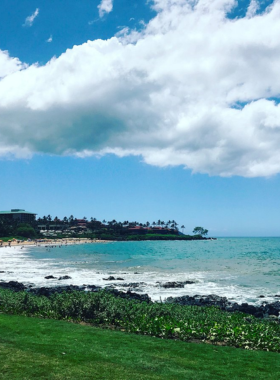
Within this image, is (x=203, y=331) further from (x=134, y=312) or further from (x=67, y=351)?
(x=67, y=351)

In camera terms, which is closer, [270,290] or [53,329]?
[53,329]

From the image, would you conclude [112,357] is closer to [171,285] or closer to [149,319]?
[149,319]

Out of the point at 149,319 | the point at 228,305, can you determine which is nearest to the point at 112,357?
the point at 149,319

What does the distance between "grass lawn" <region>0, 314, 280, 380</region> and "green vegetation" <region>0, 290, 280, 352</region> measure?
4.12 feet

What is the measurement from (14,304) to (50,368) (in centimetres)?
958

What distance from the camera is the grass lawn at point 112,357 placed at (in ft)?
24.9

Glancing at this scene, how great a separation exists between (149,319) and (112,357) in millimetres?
5416

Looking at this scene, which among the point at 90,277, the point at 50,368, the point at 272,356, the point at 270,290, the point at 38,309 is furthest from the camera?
the point at 90,277

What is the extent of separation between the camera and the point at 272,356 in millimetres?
10266

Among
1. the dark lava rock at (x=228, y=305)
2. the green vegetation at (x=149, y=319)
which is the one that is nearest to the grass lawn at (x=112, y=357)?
the green vegetation at (x=149, y=319)

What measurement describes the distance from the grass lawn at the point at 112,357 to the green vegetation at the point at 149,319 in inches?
49.4

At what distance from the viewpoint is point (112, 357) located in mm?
8961

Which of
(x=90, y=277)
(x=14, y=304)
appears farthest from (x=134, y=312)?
(x=90, y=277)

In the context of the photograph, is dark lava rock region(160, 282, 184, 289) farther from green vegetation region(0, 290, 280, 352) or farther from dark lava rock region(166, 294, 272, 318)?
green vegetation region(0, 290, 280, 352)
